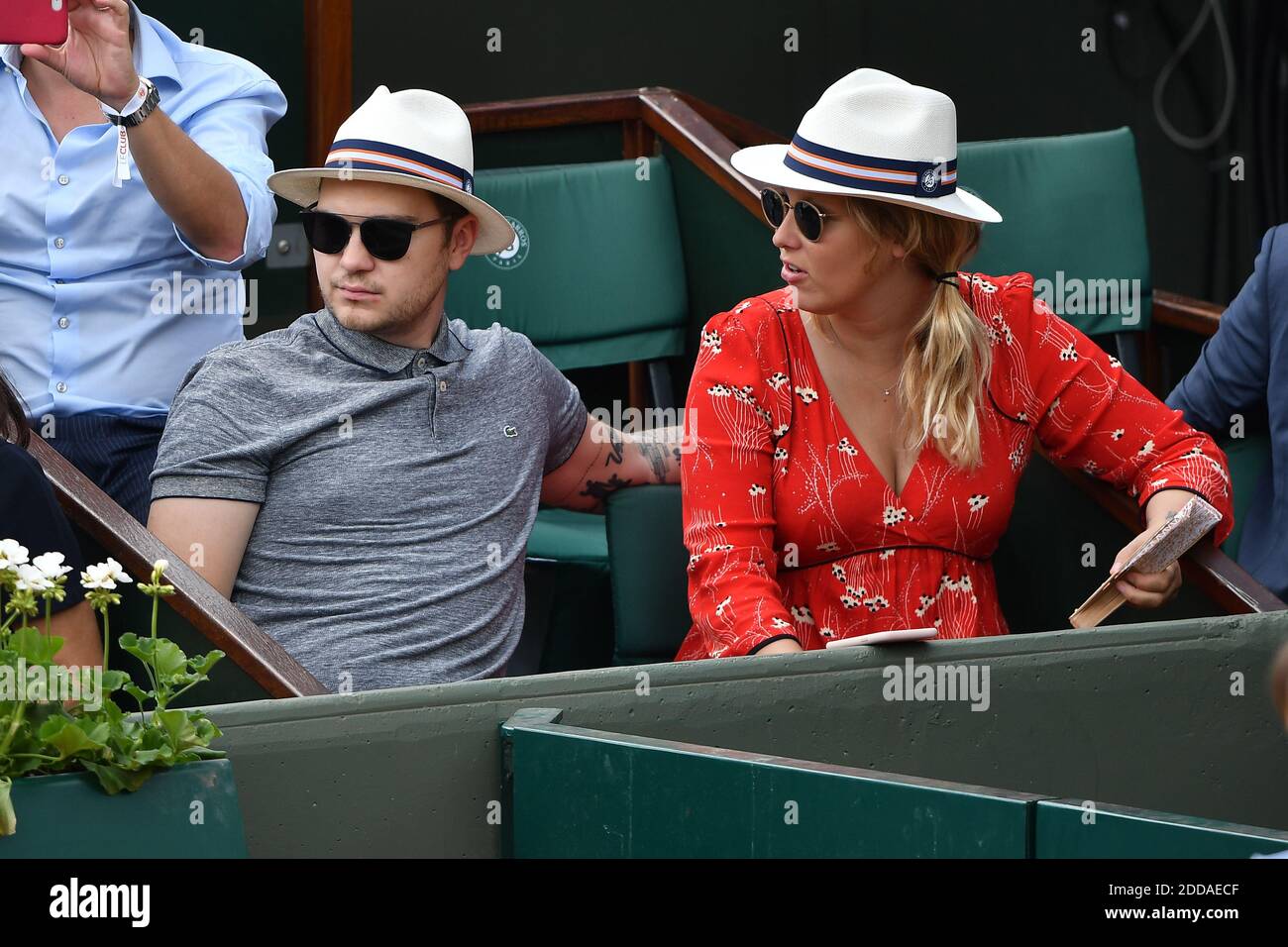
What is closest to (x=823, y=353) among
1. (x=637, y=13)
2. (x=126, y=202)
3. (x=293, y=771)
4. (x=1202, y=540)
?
(x=1202, y=540)

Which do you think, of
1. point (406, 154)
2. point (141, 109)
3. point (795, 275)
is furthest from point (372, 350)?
point (795, 275)

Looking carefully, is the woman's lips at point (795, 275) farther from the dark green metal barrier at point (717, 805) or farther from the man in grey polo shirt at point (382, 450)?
the dark green metal barrier at point (717, 805)

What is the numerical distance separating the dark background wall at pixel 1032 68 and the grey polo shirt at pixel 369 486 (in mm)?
2223

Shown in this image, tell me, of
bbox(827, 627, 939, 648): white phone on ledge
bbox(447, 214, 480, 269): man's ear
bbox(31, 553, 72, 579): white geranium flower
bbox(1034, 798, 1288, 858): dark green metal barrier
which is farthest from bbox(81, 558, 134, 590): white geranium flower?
bbox(447, 214, 480, 269): man's ear

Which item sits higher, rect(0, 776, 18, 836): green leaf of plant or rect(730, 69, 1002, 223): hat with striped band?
rect(730, 69, 1002, 223): hat with striped band

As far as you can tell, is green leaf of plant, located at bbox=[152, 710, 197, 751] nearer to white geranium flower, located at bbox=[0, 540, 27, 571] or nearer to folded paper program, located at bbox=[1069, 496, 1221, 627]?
white geranium flower, located at bbox=[0, 540, 27, 571]

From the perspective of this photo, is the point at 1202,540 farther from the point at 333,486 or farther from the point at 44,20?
the point at 44,20

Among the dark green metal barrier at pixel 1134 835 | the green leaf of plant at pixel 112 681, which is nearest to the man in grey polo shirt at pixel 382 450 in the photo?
the green leaf of plant at pixel 112 681

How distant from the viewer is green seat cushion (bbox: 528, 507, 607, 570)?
Answer: 2908 mm

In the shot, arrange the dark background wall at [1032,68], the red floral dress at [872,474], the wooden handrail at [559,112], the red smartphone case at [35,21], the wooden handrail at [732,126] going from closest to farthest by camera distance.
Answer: the red smartphone case at [35,21] < the red floral dress at [872,474] < the wooden handrail at [559,112] < the wooden handrail at [732,126] < the dark background wall at [1032,68]

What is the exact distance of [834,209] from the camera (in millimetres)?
2465

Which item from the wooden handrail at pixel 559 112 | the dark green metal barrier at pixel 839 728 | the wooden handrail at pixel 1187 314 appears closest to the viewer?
the dark green metal barrier at pixel 839 728

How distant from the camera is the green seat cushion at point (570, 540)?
2908mm

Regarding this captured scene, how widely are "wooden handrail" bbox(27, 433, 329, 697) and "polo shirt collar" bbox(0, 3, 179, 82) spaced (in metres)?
0.79
